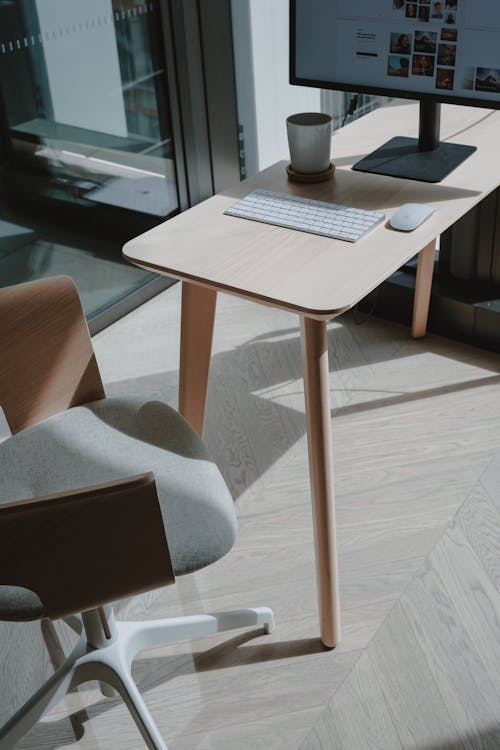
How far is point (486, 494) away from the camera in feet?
6.70

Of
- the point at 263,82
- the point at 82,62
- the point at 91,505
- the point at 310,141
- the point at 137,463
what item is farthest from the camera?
the point at 263,82

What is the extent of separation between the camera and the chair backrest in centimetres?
157

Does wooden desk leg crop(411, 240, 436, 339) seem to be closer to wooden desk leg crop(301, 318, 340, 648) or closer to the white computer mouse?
the white computer mouse

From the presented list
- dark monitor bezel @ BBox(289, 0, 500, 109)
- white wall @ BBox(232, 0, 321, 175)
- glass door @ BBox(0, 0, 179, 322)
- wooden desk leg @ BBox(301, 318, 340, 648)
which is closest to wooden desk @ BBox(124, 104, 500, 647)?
wooden desk leg @ BBox(301, 318, 340, 648)

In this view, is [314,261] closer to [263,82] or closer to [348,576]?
[348,576]

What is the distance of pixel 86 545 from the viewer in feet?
3.81

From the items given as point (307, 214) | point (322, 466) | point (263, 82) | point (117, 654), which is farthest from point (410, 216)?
point (263, 82)

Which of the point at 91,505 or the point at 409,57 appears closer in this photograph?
the point at 91,505

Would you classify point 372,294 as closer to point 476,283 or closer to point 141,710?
point 476,283

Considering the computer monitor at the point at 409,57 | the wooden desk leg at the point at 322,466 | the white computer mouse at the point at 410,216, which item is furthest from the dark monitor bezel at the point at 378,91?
the wooden desk leg at the point at 322,466

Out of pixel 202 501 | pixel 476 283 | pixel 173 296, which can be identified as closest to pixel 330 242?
pixel 202 501

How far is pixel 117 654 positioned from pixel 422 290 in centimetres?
139

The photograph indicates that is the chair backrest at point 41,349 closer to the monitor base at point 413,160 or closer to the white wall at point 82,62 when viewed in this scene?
the monitor base at point 413,160

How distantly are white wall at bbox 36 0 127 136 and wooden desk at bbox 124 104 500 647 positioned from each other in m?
0.84
